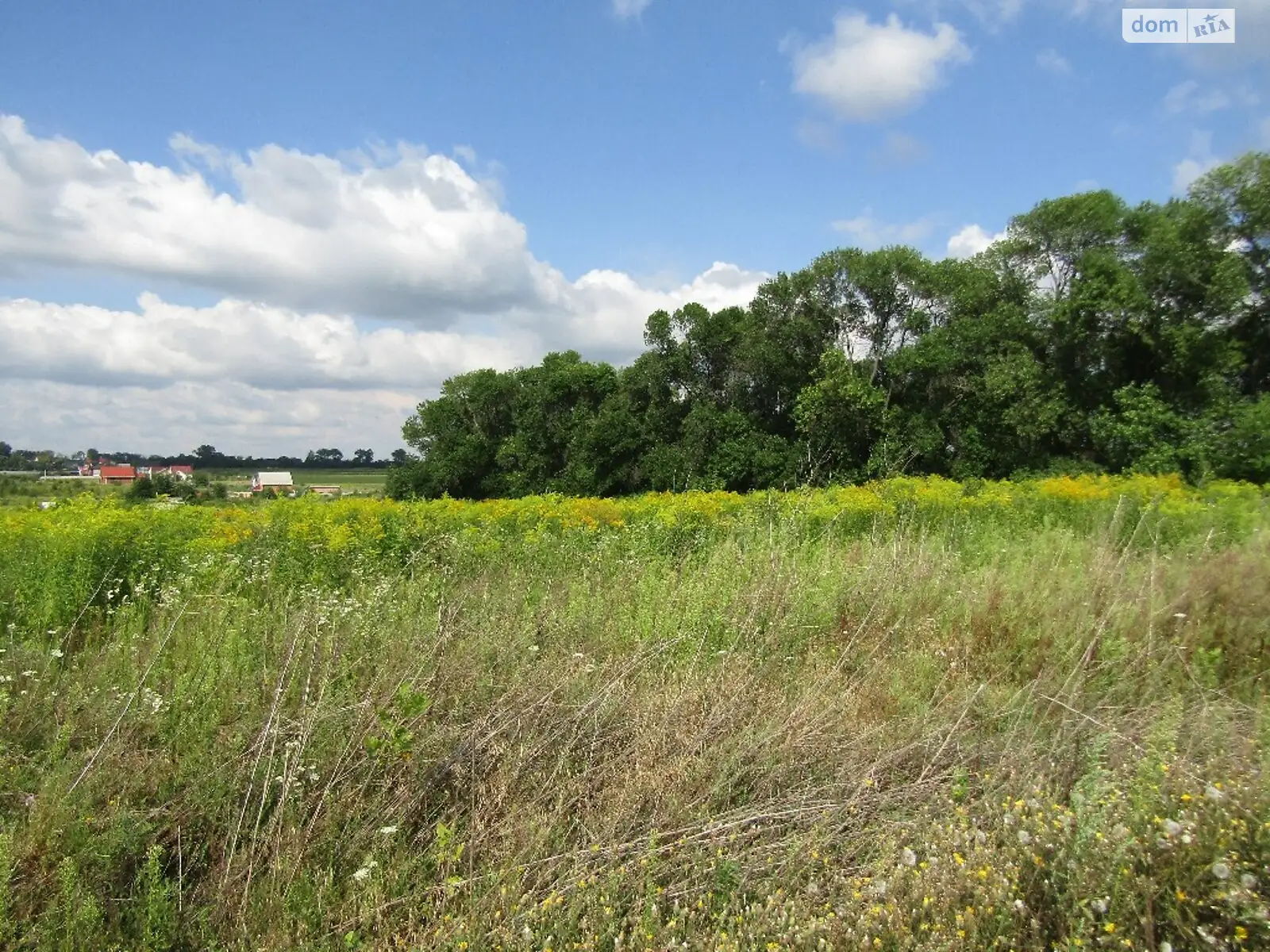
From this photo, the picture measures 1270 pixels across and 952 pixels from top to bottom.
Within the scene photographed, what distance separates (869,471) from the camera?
24.0m

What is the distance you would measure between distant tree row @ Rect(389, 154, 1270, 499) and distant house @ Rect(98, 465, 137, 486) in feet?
45.6

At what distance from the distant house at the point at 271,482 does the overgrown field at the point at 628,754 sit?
344 centimetres

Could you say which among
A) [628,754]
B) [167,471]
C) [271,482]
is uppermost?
[167,471]

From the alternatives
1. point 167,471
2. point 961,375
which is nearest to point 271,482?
point 167,471

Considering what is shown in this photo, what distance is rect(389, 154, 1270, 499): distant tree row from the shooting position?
2148 cm

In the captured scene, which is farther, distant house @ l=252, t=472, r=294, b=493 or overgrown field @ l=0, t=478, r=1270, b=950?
distant house @ l=252, t=472, r=294, b=493

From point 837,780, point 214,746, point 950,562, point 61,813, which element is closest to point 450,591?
point 214,746

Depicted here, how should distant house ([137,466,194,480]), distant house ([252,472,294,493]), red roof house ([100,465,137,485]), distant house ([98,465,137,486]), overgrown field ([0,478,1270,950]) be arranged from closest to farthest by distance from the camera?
overgrown field ([0,478,1270,950])
distant house ([98,465,137,486])
red roof house ([100,465,137,485])
distant house ([137,466,194,480])
distant house ([252,472,294,493])

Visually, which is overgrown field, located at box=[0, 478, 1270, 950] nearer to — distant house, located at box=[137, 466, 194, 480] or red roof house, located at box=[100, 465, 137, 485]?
red roof house, located at box=[100, 465, 137, 485]

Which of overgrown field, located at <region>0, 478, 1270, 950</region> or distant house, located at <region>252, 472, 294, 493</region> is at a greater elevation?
distant house, located at <region>252, 472, 294, 493</region>

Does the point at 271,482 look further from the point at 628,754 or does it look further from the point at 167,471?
the point at 628,754

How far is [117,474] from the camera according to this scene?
9336mm

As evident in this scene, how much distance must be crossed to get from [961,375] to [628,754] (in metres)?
25.3

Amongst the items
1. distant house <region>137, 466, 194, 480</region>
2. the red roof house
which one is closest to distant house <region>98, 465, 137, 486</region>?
the red roof house
